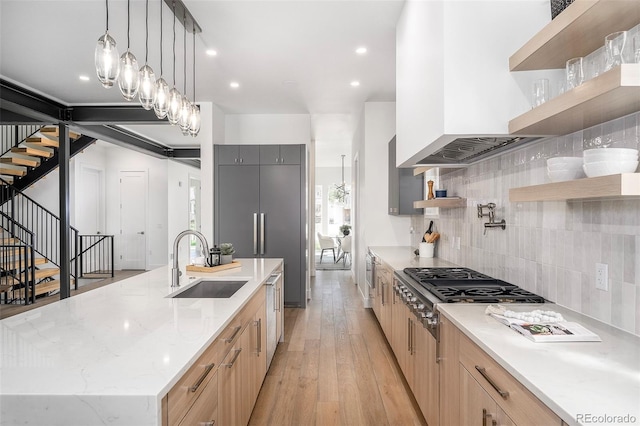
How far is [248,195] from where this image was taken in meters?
5.13

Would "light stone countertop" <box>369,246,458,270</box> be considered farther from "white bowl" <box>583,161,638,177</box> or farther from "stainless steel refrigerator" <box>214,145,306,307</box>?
"white bowl" <box>583,161,638,177</box>

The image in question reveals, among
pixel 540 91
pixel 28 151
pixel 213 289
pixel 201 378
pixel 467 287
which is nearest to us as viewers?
pixel 201 378

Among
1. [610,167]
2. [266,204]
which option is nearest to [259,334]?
[610,167]

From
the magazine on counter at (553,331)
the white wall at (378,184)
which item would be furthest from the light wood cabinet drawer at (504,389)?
the white wall at (378,184)

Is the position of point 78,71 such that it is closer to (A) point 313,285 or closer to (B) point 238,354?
(B) point 238,354

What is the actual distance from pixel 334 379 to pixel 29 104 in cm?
498

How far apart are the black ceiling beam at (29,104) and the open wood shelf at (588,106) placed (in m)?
5.25

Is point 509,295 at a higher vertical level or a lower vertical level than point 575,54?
lower

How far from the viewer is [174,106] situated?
2.51 m

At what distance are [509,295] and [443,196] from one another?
150 centimetres

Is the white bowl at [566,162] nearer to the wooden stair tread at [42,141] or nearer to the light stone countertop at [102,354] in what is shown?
the light stone countertop at [102,354]

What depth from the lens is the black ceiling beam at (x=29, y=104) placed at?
4070mm

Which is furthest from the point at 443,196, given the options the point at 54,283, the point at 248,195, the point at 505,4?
the point at 54,283

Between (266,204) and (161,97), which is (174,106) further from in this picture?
(266,204)
